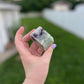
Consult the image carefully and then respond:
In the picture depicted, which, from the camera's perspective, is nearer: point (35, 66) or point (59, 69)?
point (35, 66)

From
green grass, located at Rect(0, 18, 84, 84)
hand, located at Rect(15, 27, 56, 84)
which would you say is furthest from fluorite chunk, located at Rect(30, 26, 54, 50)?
green grass, located at Rect(0, 18, 84, 84)

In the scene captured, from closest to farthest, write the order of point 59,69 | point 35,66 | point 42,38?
point 35,66, point 42,38, point 59,69

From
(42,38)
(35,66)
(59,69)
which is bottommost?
(59,69)

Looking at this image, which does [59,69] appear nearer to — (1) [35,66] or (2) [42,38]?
(2) [42,38]

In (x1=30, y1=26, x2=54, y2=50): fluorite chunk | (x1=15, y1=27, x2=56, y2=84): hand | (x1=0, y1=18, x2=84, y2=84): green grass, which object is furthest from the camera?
(x1=0, y1=18, x2=84, y2=84): green grass

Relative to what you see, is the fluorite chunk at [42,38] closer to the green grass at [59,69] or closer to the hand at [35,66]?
the hand at [35,66]

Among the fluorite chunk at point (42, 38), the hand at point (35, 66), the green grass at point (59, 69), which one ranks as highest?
the fluorite chunk at point (42, 38)

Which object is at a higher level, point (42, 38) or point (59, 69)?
point (42, 38)

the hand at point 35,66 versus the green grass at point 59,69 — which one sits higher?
the hand at point 35,66

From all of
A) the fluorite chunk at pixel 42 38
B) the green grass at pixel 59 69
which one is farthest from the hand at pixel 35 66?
the green grass at pixel 59 69

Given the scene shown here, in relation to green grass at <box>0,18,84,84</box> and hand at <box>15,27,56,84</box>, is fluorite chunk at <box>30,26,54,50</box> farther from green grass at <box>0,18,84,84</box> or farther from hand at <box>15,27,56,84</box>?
green grass at <box>0,18,84,84</box>

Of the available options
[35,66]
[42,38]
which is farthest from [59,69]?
[35,66]

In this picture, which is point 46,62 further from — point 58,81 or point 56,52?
point 56,52

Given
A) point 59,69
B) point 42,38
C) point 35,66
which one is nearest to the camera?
point 35,66
